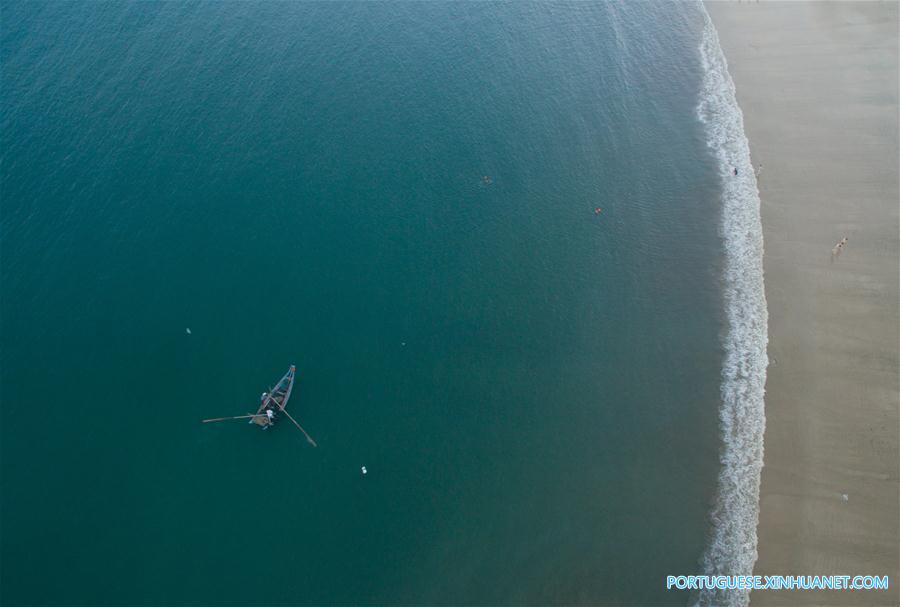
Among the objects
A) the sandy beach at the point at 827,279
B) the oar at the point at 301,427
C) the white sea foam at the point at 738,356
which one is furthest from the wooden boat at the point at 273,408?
the sandy beach at the point at 827,279

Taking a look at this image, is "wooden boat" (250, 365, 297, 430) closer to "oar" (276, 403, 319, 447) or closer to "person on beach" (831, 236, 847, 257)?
"oar" (276, 403, 319, 447)

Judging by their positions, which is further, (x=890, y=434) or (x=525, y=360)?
(x=525, y=360)

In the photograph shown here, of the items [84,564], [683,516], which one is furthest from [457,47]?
[84,564]

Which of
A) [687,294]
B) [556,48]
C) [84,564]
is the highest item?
[556,48]

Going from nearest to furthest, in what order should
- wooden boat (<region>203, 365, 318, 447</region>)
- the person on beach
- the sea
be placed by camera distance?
1. the sea
2. wooden boat (<region>203, 365, 318, 447</region>)
3. the person on beach

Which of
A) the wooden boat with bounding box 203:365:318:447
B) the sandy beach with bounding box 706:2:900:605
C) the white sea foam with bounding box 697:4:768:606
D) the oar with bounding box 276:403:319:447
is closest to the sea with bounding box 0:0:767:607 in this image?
the white sea foam with bounding box 697:4:768:606

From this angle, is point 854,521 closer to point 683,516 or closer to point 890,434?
point 890,434

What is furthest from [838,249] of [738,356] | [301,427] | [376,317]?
[301,427]

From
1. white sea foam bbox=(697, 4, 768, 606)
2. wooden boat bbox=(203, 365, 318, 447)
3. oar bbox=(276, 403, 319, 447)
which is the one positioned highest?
wooden boat bbox=(203, 365, 318, 447)
